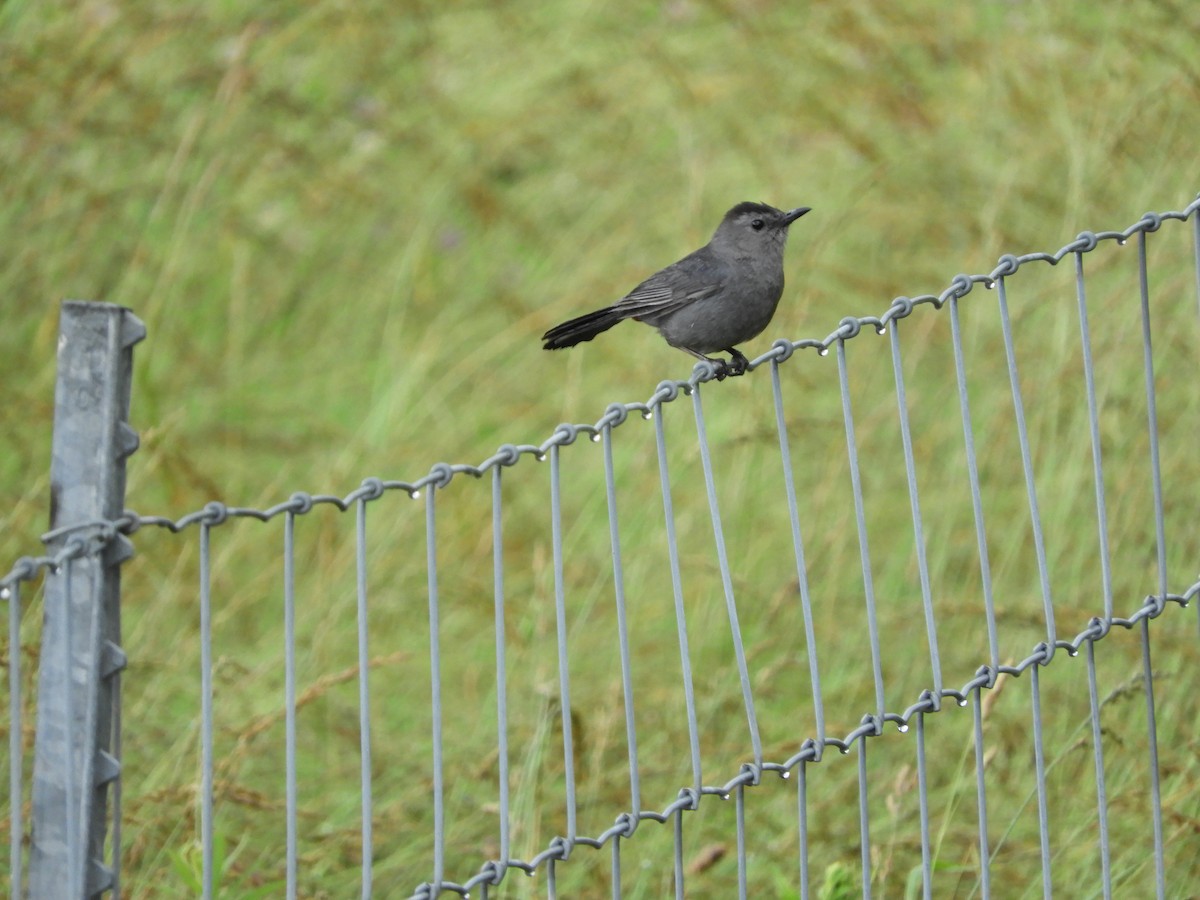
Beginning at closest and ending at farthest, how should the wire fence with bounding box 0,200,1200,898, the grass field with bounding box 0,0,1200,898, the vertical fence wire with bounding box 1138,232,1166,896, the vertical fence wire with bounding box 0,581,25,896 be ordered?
the vertical fence wire with bounding box 0,581,25,896
the vertical fence wire with bounding box 1138,232,1166,896
the wire fence with bounding box 0,200,1200,898
the grass field with bounding box 0,0,1200,898

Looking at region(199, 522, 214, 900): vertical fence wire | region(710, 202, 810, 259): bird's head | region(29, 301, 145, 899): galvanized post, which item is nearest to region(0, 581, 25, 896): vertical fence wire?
region(29, 301, 145, 899): galvanized post

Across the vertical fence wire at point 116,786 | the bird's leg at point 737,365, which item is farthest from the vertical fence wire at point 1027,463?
the vertical fence wire at point 116,786

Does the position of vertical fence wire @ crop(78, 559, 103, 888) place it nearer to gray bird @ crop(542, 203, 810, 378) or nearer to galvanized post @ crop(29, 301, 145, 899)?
galvanized post @ crop(29, 301, 145, 899)

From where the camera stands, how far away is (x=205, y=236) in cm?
541

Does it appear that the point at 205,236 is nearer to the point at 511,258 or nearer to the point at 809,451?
the point at 511,258

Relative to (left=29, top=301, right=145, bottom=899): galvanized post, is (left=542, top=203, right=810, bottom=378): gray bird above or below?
above

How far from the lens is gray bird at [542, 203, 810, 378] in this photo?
3.44 meters

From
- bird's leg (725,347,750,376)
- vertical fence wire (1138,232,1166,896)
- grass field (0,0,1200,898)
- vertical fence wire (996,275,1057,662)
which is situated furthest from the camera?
grass field (0,0,1200,898)

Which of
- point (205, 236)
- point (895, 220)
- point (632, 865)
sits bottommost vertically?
point (632, 865)

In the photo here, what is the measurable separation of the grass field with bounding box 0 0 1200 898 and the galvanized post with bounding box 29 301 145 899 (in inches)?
27.1

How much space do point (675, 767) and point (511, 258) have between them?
297 cm

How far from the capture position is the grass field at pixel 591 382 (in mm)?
3398

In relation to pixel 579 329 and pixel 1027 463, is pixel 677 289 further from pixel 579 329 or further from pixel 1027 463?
pixel 1027 463

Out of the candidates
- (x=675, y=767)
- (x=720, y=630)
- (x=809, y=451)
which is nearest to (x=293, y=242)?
(x=809, y=451)
